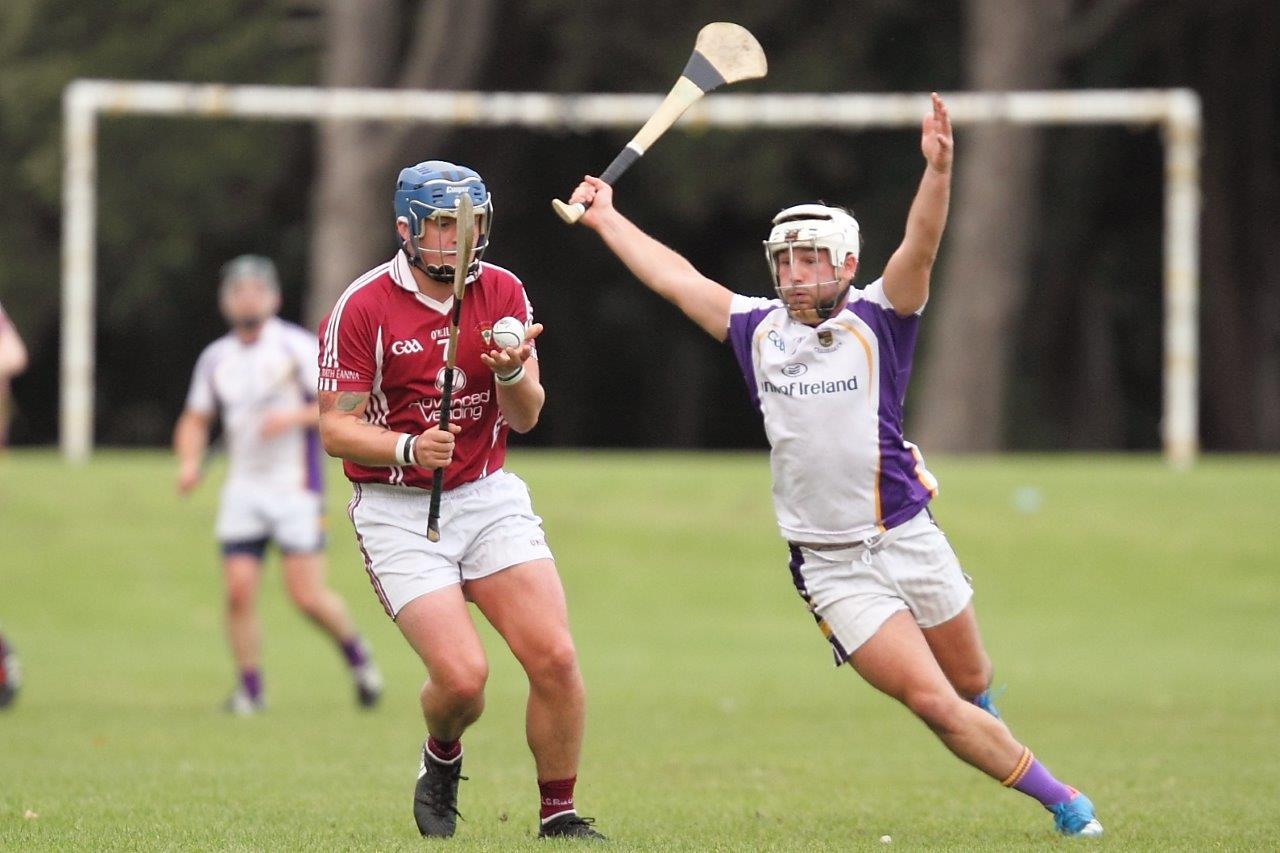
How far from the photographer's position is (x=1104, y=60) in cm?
2809

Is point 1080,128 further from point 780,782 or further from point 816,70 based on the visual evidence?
point 780,782

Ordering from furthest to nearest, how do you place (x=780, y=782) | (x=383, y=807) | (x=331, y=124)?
1. (x=331, y=124)
2. (x=780, y=782)
3. (x=383, y=807)

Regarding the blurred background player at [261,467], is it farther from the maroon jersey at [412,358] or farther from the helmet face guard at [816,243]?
the helmet face guard at [816,243]

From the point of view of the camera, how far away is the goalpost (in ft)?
65.0

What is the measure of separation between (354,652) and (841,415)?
5.62 metres

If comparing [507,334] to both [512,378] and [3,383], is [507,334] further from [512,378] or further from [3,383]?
[3,383]

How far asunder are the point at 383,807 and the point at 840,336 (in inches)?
98.3

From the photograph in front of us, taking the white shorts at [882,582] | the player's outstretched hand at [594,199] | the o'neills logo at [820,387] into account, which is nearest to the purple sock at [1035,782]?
the white shorts at [882,582]

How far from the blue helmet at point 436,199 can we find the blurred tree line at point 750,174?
684 inches

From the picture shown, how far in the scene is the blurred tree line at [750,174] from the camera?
2466 centimetres

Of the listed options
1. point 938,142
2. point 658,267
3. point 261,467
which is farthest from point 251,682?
point 938,142

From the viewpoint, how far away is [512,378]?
6727mm

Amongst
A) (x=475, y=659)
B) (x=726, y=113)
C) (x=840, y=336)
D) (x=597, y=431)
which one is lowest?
(x=597, y=431)

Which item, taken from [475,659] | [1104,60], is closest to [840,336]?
[475,659]
